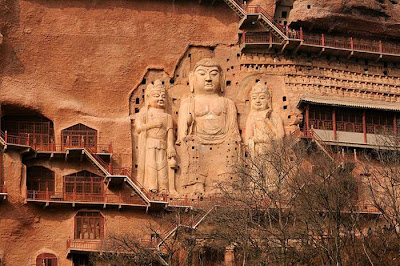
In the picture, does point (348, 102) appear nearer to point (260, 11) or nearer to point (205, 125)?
point (260, 11)

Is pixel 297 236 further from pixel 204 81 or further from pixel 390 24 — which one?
pixel 390 24

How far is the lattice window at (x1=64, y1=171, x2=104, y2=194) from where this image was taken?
49.9 metres

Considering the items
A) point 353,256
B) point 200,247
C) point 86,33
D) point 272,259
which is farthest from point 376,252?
point 86,33

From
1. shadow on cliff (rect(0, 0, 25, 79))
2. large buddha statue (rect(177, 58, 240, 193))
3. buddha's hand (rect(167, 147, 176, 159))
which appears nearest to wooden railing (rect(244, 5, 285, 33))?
large buddha statue (rect(177, 58, 240, 193))

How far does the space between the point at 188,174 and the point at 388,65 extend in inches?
463

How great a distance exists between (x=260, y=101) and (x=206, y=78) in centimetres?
264

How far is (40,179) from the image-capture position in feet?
164

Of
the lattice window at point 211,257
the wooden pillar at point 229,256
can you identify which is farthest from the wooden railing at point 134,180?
the wooden pillar at point 229,256

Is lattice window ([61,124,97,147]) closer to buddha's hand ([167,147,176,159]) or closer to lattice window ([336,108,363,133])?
buddha's hand ([167,147,176,159])

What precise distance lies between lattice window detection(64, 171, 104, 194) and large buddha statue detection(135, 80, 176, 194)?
1.89 m

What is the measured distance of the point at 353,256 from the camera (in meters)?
44.4

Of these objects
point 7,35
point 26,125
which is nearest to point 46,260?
point 26,125

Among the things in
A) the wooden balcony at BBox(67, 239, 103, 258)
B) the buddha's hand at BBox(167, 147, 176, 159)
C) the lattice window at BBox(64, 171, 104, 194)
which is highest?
the buddha's hand at BBox(167, 147, 176, 159)

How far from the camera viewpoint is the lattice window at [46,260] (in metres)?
47.7
